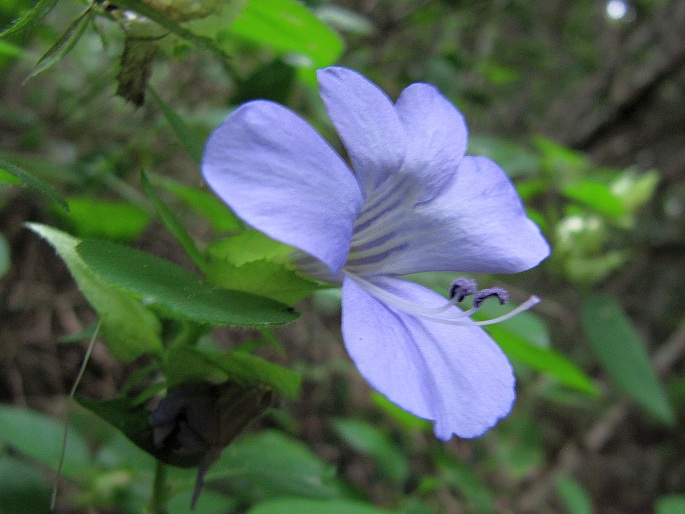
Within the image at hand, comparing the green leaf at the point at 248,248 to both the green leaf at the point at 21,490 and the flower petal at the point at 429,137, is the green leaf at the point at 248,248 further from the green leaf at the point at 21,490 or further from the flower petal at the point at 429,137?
the green leaf at the point at 21,490

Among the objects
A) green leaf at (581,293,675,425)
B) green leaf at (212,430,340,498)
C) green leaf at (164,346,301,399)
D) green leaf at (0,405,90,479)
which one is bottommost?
green leaf at (581,293,675,425)

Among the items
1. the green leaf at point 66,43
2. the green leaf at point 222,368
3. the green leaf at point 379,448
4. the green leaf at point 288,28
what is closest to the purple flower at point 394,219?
the green leaf at point 222,368

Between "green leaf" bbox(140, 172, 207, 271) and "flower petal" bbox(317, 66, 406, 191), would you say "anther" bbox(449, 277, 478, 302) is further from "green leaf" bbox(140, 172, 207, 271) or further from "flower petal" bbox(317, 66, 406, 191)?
"green leaf" bbox(140, 172, 207, 271)

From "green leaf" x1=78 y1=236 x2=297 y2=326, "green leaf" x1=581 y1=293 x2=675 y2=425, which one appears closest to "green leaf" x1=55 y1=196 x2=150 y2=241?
"green leaf" x1=78 y1=236 x2=297 y2=326

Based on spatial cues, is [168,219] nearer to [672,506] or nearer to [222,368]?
[222,368]

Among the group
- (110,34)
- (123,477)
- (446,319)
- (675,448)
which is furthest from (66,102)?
(675,448)

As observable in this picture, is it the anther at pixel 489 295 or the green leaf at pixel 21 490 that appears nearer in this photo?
the anther at pixel 489 295

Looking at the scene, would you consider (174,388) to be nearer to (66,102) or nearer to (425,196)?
(425,196)

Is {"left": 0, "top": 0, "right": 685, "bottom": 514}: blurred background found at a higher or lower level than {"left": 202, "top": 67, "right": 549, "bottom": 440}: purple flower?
lower
